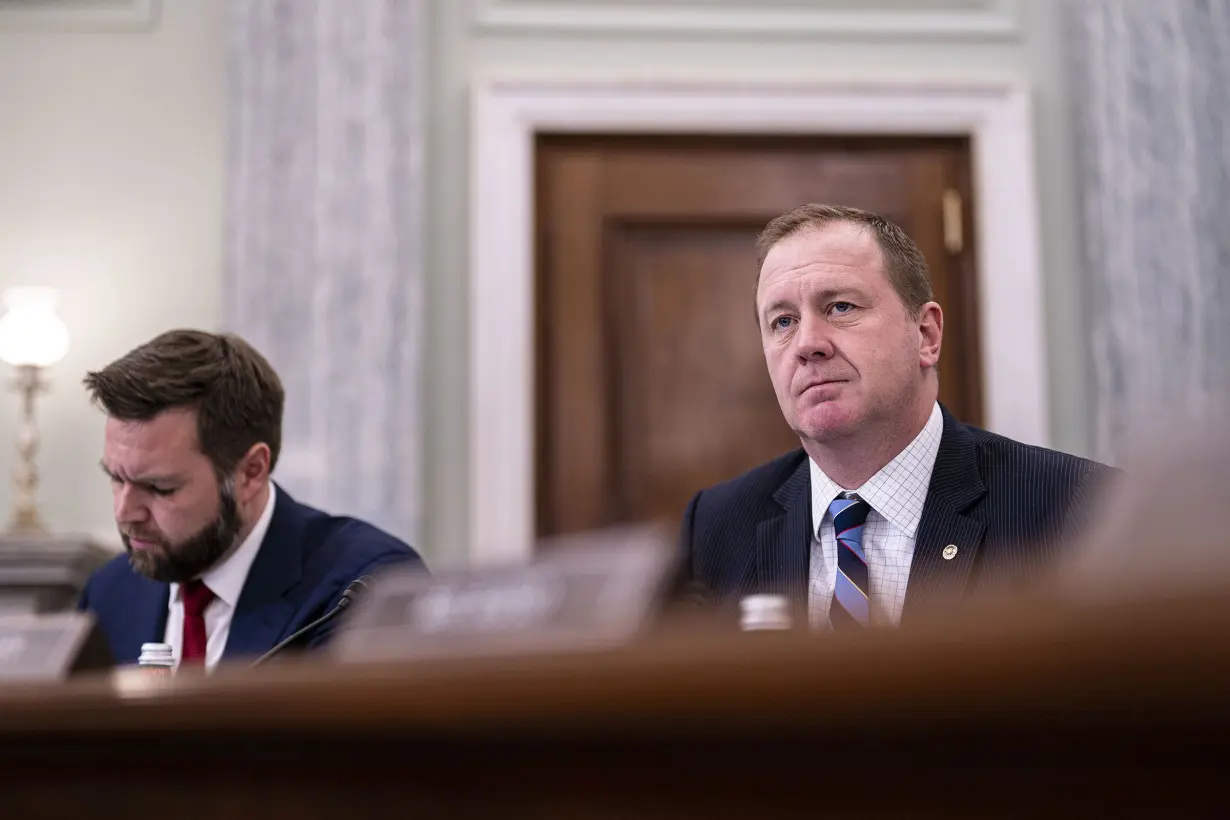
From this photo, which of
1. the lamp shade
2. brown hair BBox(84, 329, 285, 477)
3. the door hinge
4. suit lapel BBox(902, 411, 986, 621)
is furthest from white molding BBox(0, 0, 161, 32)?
suit lapel BBox(902, 411, 986, 621)

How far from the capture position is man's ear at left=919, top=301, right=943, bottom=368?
189cm

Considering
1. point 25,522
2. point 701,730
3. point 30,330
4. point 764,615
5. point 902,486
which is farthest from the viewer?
point 30,330

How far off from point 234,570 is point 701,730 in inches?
70.8

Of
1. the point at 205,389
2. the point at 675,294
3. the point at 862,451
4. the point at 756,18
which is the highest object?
the point at 756,18

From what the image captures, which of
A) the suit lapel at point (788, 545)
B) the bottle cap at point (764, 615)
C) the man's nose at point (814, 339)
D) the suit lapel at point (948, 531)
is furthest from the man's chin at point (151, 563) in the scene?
the bottle cap at point (764, 615)

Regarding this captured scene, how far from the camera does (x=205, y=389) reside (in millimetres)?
2166

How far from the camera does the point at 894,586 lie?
5.39ft

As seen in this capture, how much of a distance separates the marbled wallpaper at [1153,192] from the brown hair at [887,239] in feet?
5.68

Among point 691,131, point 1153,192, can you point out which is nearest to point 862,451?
point 691,131

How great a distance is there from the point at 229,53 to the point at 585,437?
4.56 ft

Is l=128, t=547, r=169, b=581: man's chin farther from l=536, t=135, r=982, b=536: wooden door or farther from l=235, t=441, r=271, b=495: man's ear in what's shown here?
l=536, t=135, r=982, b=536: wooden door

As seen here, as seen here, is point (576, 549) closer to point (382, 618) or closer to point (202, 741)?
point (382, 618)

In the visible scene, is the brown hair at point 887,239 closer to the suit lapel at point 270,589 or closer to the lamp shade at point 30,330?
the suit lapel at point 270,589

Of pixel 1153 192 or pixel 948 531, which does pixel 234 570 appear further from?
pixel 1153 192
